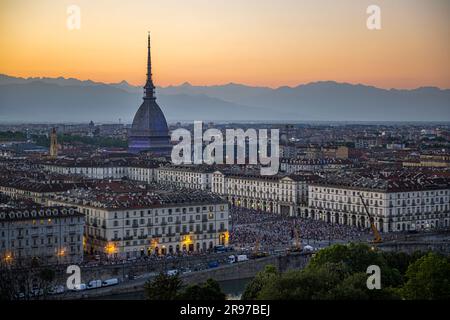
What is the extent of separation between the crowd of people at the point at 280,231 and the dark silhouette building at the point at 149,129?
50.0 m

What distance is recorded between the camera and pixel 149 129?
113 m

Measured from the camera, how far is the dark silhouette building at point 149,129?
366 feet

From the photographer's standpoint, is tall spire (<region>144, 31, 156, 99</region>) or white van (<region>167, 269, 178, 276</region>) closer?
white van (<region>167, 269, 178, 276</region>)

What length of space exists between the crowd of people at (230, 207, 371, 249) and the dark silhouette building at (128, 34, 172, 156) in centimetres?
4997

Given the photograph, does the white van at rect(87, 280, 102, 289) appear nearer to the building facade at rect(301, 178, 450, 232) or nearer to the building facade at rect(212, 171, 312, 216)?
the building facade at rect(301, 178, 450, 232)

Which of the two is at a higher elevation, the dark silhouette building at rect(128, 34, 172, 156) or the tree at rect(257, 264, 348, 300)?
the dark silhouette building at rect(128, 34, 172, 156)

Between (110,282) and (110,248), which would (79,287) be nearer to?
(110,282)

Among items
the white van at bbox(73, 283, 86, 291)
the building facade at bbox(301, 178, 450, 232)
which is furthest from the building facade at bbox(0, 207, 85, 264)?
the building facade at bbox(301, 178, 450, 232)

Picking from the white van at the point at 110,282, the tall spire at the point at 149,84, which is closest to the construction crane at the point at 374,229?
the white van at the point at 110,282

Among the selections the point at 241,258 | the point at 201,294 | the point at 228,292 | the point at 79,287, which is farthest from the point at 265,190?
the point at 201,294

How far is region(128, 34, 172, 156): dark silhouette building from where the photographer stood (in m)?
112

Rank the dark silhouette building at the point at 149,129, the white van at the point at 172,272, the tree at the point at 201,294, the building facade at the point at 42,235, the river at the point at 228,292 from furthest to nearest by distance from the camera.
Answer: the dark silhouette building at the point at 149,129 < the building facade at the point at 42,235 < the white van at the point at 172,272 < the river at the point at 228,292 < the tree at the point at 201,294
